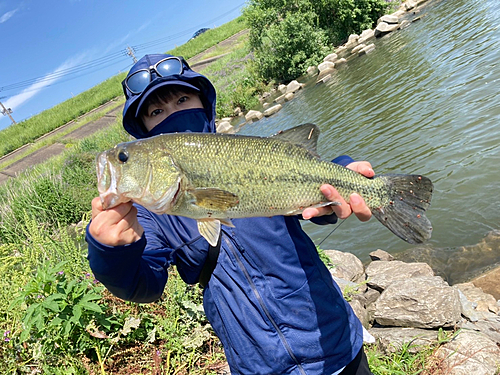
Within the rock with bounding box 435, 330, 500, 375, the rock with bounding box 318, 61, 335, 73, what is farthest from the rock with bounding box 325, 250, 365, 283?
the rock with bounding box 318, 61, 335, 73

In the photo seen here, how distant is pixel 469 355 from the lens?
3822 millimetres

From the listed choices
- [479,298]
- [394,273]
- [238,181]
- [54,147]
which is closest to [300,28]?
[54,147]

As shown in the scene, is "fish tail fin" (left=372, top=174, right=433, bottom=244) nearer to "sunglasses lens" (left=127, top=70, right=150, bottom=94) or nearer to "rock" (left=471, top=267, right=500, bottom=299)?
"sunglasses lens" (left=127, top=70, right=150, bottom=94)

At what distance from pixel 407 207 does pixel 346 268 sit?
167 inches

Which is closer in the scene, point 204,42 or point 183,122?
point 183,122

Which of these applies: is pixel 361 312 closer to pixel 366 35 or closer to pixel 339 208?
pixel 339 208

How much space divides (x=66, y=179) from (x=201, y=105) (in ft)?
45.3

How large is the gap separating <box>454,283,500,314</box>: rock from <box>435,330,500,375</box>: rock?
135cm

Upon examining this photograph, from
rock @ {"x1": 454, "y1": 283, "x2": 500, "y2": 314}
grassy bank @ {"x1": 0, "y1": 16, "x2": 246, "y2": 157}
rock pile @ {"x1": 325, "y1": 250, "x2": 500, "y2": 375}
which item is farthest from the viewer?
grassy bank @ {"x1": 0, "y1": 16, "x2": 246, "y2": 157}

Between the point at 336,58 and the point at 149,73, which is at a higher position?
the point at 149,73

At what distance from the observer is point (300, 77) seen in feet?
95.4

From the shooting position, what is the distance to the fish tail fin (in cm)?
263

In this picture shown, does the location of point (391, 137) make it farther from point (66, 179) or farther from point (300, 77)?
point (300, 77)

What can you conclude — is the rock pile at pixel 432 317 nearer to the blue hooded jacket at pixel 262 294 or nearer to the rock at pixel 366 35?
the blue hooded jacket at pixel 262 294
